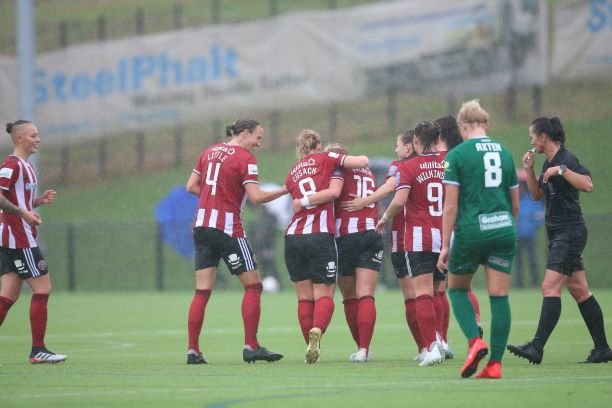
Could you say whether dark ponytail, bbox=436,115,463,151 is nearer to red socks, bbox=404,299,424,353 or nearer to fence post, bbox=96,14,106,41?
red socks, bbox=404,299,424,353

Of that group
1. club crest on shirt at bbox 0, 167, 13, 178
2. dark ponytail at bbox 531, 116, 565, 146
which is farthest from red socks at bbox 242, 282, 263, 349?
dark ponytail at bbox 531, 116, 565, 146

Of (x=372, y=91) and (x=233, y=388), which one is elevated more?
(x=372, y=91)

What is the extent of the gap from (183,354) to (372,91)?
20.9 meters

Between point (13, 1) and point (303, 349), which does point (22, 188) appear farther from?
point (13, 1)

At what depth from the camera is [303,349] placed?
14.0 metres

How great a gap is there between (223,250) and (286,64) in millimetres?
21160

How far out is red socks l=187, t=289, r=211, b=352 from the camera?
12266 millimetres

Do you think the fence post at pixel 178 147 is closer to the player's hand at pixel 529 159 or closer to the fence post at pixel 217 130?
the fence post at pixel 217 130

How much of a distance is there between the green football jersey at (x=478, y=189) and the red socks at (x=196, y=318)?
315 centimetres

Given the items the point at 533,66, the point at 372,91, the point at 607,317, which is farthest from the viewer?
the point at 372,91

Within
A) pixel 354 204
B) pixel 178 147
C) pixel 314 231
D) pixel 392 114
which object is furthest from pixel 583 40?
pixel 314 231

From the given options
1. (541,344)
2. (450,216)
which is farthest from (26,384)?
(541,344)

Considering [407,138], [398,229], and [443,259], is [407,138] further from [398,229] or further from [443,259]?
[443,259]

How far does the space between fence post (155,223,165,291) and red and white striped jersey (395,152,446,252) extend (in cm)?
1672
